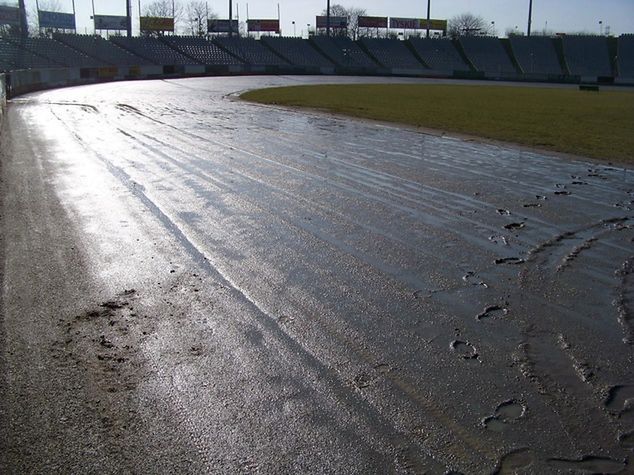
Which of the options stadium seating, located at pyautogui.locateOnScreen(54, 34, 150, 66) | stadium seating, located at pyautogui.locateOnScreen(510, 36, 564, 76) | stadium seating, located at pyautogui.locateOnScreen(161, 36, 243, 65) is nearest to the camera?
stadium seating, located at pyautogui.locateOnScreen(54, 34, 150, 66)

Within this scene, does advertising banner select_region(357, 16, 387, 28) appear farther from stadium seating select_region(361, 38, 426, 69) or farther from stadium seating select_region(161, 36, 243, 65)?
stadium seating select_region(161, 36, 243, 65)

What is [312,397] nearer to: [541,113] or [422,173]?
[422,173]

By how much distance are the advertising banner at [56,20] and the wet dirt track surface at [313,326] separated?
305ft

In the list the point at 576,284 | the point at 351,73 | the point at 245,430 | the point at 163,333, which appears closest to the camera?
the point at 245,430

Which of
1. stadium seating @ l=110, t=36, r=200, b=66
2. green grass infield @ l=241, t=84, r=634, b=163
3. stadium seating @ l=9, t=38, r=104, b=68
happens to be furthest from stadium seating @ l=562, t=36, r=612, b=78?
stadium seating @ l=9, t=38, r=104, b=68

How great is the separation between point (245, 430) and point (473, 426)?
1441 millimetres

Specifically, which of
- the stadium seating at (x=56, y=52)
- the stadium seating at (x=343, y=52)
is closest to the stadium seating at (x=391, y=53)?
the stadium seating at (x=343, y=52)

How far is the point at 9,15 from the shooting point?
5712cm

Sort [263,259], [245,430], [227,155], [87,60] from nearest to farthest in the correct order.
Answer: [245,430] < [263,259] < [227,155] < [87,60]

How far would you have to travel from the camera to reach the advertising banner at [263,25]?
116 meters

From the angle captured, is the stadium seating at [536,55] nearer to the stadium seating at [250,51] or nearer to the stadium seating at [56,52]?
the stadium seating at [250,51]

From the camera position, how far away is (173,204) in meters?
9.93

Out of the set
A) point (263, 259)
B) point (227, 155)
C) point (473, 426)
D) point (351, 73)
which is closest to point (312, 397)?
point (473, 426)

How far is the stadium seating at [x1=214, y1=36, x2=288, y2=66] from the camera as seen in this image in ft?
296
